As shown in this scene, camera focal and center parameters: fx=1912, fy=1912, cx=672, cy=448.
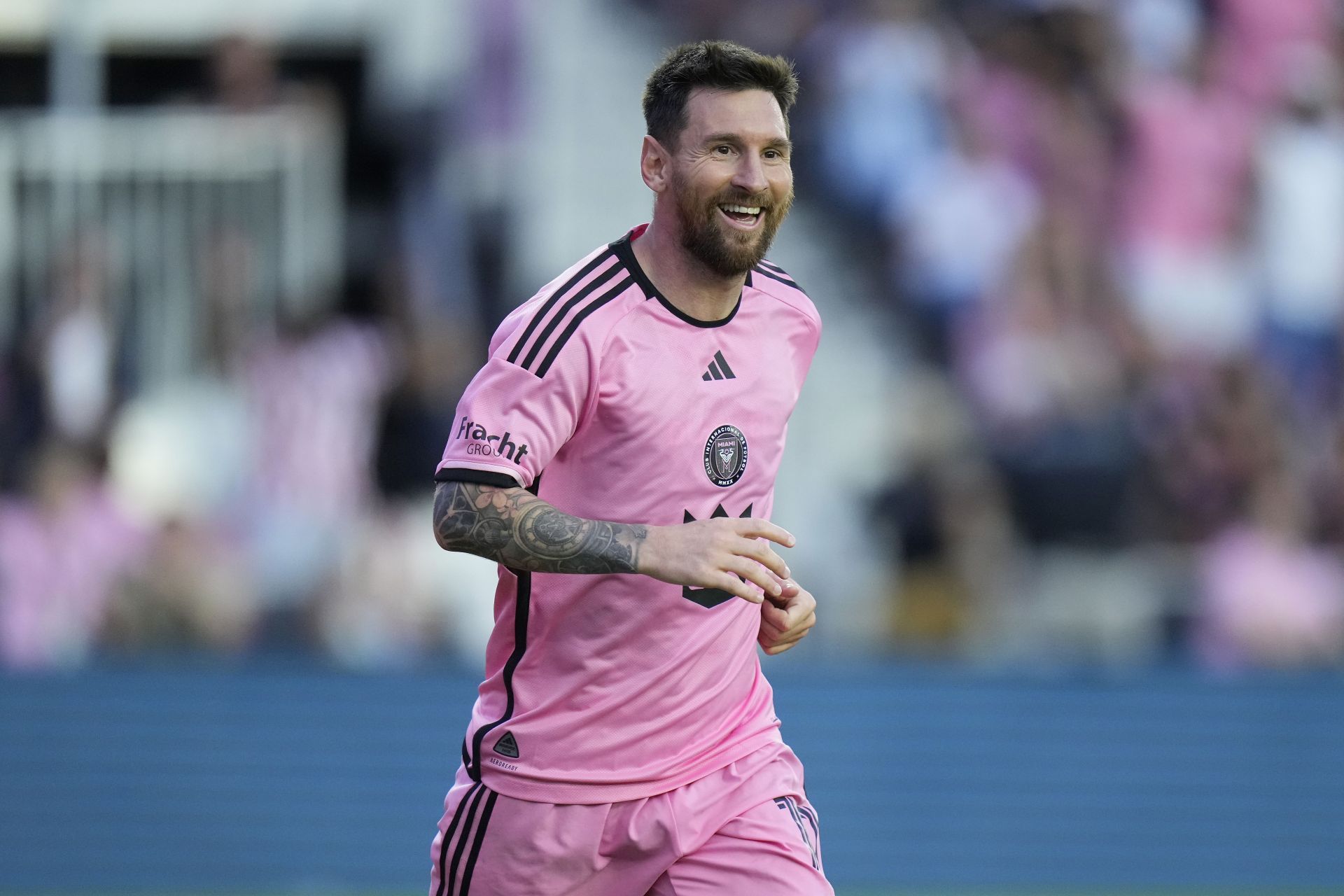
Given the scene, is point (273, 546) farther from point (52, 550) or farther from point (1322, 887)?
point (1322, 887)

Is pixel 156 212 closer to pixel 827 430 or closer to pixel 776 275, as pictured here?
pixel 827 430

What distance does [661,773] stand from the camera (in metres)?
4.32

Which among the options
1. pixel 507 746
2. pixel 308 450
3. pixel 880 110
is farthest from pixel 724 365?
pixel 880 110

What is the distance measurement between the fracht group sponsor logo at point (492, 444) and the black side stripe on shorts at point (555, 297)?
171 mm

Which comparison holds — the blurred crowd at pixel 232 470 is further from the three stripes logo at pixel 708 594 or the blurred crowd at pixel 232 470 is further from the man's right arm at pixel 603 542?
the man's right arm at pixel 603 542

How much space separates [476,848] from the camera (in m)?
4.34

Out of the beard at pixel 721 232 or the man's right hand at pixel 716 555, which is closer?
the man's right hand at pixel 716 555

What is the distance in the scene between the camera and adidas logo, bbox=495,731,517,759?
435cm

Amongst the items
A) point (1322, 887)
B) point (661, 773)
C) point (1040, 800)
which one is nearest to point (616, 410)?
point (661, 773)

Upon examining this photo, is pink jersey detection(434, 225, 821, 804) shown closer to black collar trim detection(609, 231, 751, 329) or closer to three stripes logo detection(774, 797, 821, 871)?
black collar trim detection(609, 231, 751, 329)

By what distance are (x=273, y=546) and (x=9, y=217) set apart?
2.65 metres

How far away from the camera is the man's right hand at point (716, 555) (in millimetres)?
3947

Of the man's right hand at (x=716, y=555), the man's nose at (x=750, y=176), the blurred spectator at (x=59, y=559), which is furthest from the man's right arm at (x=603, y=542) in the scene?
the blurred spectator at (x=59, y=559)

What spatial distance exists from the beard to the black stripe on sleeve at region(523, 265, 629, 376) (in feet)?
0.60
